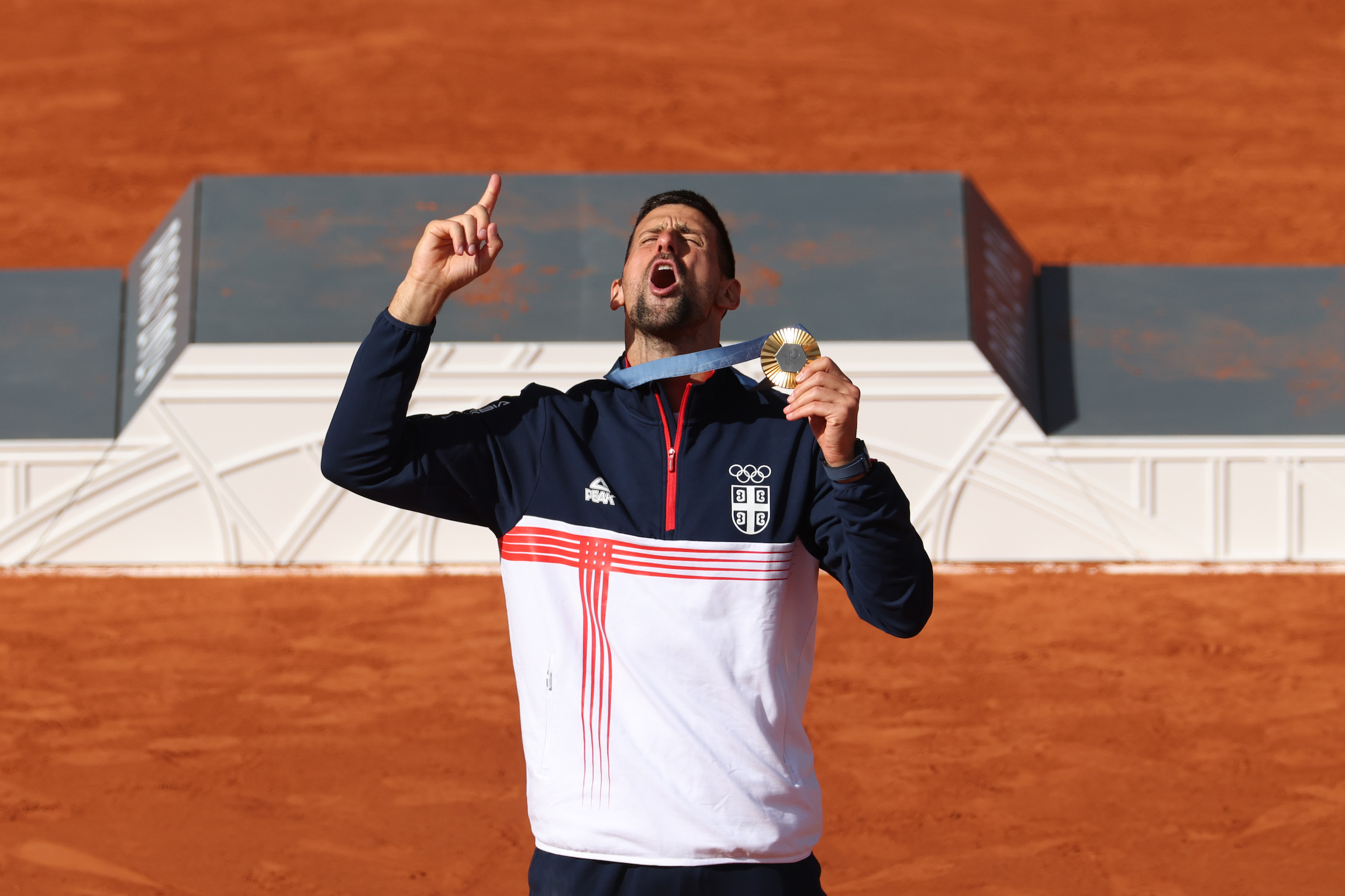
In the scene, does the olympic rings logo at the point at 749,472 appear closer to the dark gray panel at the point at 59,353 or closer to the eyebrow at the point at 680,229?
the eyebrow at the point at 680,229

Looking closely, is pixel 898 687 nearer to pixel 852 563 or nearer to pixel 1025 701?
pixel 1025 701

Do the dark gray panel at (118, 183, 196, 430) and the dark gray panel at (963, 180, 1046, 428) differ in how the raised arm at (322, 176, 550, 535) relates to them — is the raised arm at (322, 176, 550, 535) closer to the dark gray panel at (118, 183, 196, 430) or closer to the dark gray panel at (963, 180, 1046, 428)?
the dark gray panel at (963, 180, 1046, 428)

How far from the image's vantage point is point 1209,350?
7.67m

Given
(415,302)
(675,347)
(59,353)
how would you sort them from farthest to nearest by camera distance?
1. (59,353)
2. (675,347)
3. (415,302)

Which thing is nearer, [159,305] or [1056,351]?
[159,305]

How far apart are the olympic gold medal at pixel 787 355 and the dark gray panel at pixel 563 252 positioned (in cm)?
510

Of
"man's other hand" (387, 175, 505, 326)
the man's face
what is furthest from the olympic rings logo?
"man's other hand" (387, 175, 505, 326)

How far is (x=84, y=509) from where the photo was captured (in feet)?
22.1

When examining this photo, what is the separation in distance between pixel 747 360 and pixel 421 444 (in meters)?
0.60

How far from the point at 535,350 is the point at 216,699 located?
→ 9.07ft

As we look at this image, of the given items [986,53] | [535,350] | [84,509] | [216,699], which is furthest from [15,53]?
[986,53]

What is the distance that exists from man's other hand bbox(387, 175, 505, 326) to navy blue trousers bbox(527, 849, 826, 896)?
3.10ft

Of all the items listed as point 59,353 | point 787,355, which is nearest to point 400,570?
point 59,353

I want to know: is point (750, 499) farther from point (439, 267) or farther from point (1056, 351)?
point (1056, 351)
